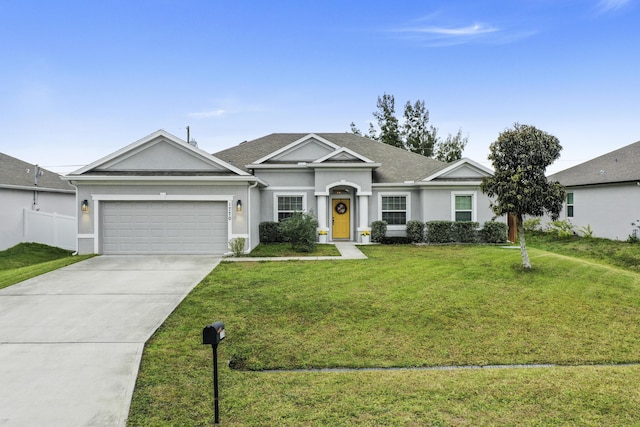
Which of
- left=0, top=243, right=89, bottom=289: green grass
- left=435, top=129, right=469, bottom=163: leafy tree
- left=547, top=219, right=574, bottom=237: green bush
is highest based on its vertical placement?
left=435, top=129, right=469, bottom=163: leafy tree

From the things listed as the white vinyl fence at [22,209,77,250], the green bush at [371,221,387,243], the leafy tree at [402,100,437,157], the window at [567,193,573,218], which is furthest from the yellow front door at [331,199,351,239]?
the leafy tree at [402,100,437,157]

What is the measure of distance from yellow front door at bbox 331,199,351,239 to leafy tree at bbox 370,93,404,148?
22877mm

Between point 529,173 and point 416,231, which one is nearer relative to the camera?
point 529,173

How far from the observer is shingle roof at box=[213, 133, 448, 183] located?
717 inches

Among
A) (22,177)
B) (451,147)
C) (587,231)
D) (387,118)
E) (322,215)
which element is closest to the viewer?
(322,215)

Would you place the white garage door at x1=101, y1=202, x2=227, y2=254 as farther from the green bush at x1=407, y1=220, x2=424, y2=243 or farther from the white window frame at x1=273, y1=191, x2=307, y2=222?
the green bush at x1=407, y1=220, x2=424, y2=243

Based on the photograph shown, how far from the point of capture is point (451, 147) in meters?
37.9

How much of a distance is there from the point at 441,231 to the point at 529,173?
6.68 m

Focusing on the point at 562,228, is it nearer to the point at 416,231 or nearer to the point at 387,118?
the point at 416,231

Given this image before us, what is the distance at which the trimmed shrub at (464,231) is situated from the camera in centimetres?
1692

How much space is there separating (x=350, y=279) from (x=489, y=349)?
15.1 feet

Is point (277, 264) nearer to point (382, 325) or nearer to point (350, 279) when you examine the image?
point (350, 279)

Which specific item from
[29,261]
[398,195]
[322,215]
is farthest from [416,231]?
[29,261]

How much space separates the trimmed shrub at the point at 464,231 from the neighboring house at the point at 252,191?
1.51 ft
